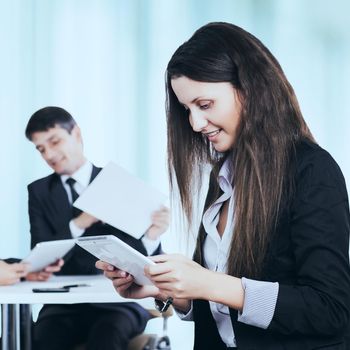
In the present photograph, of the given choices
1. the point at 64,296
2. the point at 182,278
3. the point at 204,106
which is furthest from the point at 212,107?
the point at 64,296

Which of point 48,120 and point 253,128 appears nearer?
point 253,128

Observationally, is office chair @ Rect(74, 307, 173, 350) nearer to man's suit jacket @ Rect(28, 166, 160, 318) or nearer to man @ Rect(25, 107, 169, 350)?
man @ Rect(25, 107, 169, 350)

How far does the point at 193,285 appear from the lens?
1.39 m

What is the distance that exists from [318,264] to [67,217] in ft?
6.10

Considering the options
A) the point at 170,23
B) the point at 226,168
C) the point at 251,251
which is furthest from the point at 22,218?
the point at 251,251

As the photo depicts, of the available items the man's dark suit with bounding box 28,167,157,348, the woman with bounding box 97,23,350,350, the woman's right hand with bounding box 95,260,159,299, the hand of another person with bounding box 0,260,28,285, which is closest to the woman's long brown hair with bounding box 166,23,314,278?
the woman with bounding box 97,23,350,350

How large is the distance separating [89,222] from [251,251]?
172cm

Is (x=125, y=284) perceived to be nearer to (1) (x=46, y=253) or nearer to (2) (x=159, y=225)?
(1) (x=46, y=253)

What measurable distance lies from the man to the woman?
1306mm

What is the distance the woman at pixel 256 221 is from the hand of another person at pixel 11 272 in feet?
3.85

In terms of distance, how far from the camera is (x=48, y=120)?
3.13 metres

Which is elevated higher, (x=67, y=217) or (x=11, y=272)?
(x=67, y=217)

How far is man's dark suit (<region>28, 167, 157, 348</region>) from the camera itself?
117 inches

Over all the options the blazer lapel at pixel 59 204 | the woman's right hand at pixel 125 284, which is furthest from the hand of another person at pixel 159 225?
the woman's right hand at pixel 125 284
